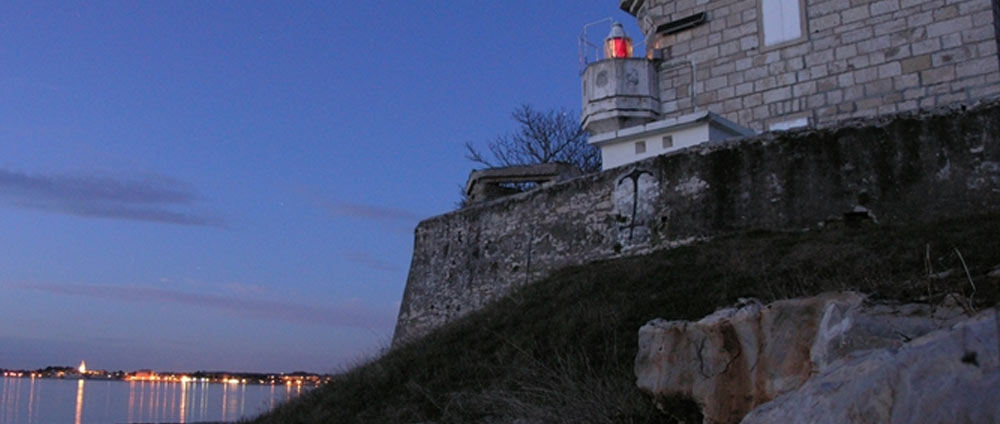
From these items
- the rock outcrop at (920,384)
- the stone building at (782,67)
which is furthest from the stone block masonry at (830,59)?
the rock outcrop at (920,384)

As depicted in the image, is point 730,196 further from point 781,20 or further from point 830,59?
point 781,20

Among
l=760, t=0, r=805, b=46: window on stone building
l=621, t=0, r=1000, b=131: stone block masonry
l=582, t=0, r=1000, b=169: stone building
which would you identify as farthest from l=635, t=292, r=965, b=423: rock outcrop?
l=760, t=0, r=805, b=46: window on stone building

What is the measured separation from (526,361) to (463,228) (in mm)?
9847

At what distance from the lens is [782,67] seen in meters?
18.5

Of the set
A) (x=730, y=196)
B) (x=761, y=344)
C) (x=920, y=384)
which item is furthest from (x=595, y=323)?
(x=920, y=384)

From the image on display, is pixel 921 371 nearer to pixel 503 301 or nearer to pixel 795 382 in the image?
pixel 795 382

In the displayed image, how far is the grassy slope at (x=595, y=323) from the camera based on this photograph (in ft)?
26.6

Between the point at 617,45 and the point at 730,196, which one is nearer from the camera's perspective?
the point at 730,196

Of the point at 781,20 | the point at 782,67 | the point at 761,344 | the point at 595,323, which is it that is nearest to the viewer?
the point at 761,344

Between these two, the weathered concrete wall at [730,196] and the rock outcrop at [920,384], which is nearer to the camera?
the rock outcrop at [920,384]

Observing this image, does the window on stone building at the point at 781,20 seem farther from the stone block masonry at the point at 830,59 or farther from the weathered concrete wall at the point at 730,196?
the weathered concrete wall at the point at 730,196

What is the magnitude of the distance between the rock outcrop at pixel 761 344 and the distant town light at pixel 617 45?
15.3m

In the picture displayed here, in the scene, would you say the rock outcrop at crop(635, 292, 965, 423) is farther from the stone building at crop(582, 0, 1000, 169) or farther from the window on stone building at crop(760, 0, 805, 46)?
the window on stone building at crop(760, 0, 805, 46)

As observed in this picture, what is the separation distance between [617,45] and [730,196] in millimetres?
7649
